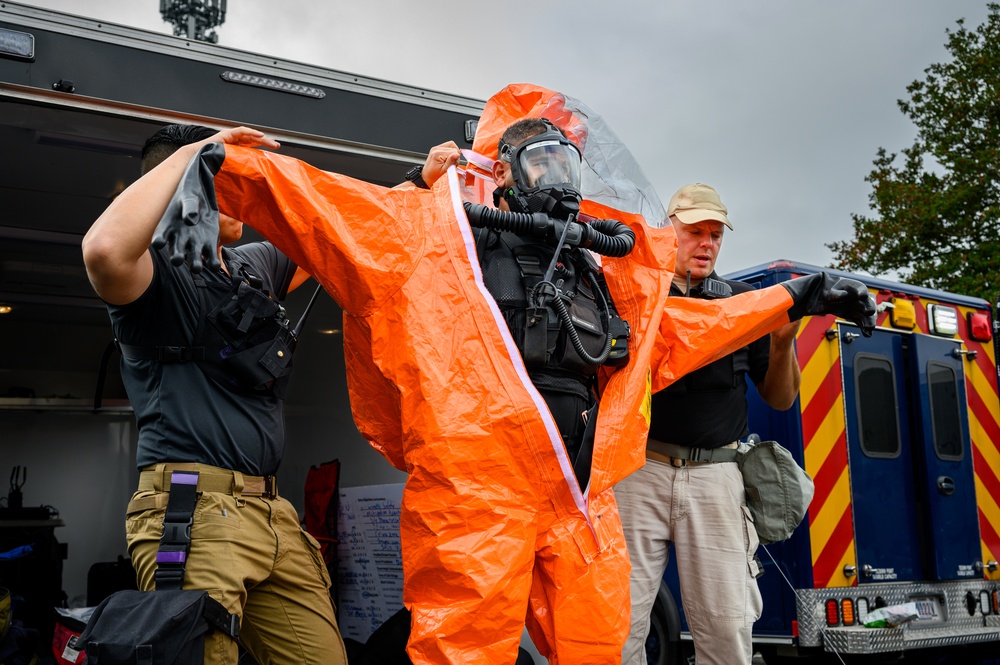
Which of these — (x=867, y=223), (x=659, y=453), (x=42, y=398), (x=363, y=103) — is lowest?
(x=659, y=453)

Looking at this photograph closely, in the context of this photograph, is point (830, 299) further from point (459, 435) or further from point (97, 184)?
point (97, 184)

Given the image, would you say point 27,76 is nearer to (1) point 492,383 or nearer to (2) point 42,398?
(1) point 492,383

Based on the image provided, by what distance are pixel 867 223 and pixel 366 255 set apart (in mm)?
15597

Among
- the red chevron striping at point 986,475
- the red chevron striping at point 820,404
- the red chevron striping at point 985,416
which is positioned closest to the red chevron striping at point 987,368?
the red chevron striping at point 985,416

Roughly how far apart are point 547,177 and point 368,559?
2470mm

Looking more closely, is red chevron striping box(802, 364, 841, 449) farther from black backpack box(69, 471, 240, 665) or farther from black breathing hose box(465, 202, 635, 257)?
black backpack box(69, 471, 240, 665)

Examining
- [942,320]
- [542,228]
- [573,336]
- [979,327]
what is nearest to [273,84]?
[542,228]

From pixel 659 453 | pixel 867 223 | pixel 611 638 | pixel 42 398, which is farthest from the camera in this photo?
pixel 867 223

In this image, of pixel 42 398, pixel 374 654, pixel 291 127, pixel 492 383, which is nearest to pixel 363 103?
pixel 291 127

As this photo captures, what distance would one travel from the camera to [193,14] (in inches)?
636

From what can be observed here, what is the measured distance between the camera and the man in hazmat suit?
2.25 meters

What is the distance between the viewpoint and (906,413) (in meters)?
5.16

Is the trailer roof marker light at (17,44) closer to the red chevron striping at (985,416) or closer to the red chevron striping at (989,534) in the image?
the red chevron striping at (985,416)

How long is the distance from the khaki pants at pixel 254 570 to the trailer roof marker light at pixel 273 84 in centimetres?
152
